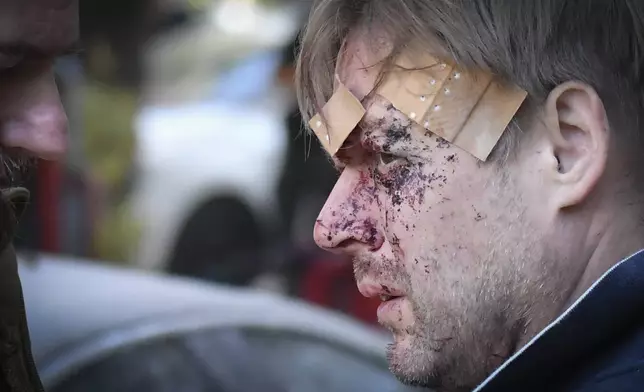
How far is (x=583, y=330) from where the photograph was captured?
88 centimetres

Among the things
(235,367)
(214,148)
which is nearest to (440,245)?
(235,367)

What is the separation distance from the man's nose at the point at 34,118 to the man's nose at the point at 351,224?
14.2 inches

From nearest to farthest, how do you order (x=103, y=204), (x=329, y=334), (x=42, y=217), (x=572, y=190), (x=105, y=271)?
(x=572, y=190) → (x=329, y=334) → (x=105, y=271) → (x=42, y=217) → (x=103, y=204)

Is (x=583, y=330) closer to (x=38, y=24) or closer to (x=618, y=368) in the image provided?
(x=618, y=368)

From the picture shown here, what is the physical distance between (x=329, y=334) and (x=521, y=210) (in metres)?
1.20

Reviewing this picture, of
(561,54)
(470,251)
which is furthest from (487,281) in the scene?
(561,54)

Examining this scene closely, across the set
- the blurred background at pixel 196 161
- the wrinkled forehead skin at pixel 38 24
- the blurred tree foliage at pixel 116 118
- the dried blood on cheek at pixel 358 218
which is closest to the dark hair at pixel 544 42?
the dried blood on cheek at pixel 358 218

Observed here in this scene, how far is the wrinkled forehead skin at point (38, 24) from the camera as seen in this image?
783 millimetres

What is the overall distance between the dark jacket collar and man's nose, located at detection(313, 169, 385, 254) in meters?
0.24

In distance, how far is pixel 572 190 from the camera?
3.06 ft

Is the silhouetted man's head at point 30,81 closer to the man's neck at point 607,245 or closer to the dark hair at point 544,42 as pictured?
the dark hair at point 544,42

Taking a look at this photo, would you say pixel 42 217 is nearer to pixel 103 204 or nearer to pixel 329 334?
pixel 103 204

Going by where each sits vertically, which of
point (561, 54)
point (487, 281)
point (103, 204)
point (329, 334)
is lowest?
point (103, 204)

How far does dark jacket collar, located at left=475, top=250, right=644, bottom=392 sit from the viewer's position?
0.87 metres
